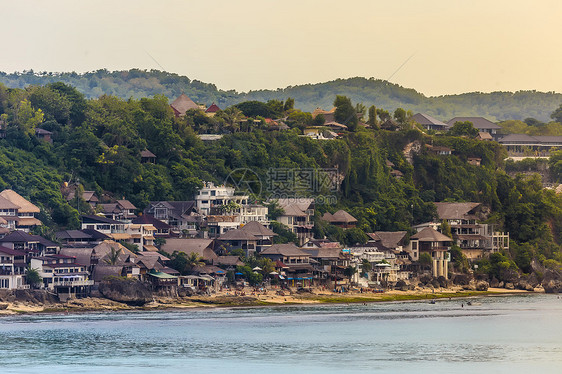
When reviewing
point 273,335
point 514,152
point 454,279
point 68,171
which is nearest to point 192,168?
point 68,171

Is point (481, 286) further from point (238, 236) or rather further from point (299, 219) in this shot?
point (238, 236)

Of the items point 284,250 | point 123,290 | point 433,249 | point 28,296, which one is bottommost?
point 28,296

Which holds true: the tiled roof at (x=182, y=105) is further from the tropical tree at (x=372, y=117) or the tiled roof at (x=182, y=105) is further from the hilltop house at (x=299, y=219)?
the hilltop house at (x=299, y=219)

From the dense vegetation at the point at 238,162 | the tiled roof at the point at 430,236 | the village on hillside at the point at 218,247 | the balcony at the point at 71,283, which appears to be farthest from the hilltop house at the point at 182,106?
the balcony at the point at 71,283

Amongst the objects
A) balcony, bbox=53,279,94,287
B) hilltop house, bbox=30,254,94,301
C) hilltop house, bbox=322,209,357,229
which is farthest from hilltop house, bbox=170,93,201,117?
balcony, bbox=53,279,94,287

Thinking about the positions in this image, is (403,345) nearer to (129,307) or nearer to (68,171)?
(129,307)

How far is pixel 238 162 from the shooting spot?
10575 cm

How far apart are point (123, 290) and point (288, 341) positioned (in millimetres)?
17921

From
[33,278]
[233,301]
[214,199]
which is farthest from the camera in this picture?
[214,199]

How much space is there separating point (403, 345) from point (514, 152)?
308 ft

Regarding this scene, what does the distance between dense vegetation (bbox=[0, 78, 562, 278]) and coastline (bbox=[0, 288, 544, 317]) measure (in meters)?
8.28

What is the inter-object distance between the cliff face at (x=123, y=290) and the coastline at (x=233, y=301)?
339 millimetres

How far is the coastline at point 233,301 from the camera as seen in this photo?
7269 cm

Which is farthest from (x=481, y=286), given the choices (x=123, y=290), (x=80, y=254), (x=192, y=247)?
(x=80, y=254)
